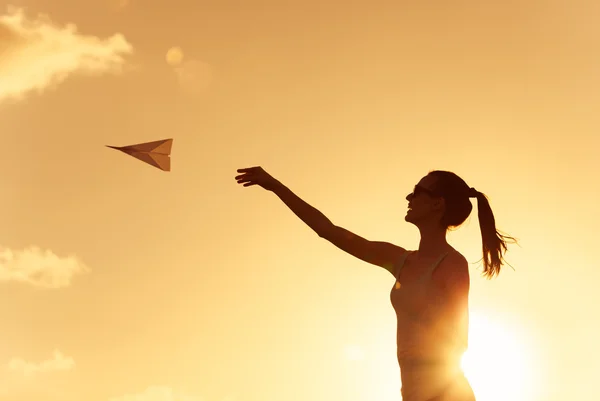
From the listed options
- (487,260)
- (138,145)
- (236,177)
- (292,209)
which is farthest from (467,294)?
(138,145)

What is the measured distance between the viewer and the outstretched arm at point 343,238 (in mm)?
6805

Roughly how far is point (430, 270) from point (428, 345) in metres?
0.62

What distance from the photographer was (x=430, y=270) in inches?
252

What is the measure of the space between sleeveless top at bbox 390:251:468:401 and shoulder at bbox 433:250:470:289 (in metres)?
0.09

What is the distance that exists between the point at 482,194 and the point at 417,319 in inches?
56.1

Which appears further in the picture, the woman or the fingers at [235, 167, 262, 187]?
the fingers at [235, 167, 262, 187]

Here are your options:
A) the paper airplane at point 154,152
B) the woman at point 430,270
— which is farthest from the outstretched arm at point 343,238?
the paper airplane at point 154,152

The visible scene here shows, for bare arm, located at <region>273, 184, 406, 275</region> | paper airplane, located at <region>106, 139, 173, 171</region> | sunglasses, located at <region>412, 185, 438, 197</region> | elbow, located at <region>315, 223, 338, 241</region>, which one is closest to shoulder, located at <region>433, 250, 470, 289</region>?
bare arm, located at <region>273, 184, 406, 275</region>

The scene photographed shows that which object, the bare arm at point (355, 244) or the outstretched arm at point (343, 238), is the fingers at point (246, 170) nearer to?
the outstretched arm at point (343, 238)

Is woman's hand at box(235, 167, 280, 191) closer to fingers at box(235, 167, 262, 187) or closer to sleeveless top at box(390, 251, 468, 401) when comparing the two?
fingers at box(235, 167, 262, 187)

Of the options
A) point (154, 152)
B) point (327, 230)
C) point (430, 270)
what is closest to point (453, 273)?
point (430, 270)

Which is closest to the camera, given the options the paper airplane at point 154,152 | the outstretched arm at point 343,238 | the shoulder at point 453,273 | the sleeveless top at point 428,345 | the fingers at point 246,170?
the sleeveless top at point 428,345

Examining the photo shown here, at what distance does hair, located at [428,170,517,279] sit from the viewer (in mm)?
6891

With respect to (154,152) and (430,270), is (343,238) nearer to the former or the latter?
(430,270)
